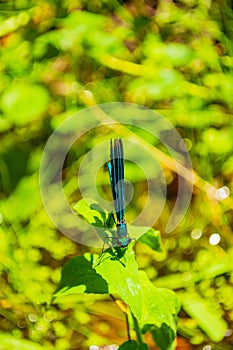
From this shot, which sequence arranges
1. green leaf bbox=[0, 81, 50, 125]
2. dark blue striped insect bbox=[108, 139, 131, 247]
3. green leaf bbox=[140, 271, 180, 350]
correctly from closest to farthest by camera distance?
1. dark blue striped insect bbox=[108, 139, 131, 247]
2. green leaf bbox=[140, 271, 180, 350]
3. green leaf bbox=[0, 81, 50, 125]

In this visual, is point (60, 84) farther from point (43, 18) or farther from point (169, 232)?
point (169, 232)

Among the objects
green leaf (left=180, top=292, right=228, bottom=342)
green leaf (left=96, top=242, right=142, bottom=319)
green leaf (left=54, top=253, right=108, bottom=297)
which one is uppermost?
green leaf (left=96, top=242, right=142, bottom=319)

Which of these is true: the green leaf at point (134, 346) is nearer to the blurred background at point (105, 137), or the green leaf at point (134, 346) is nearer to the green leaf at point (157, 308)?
the green leaf at point (157, 308)

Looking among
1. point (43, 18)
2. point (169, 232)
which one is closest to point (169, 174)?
point (169, 232)

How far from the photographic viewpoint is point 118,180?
669 millimetres

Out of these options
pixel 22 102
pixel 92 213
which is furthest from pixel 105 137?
pixel 92 213

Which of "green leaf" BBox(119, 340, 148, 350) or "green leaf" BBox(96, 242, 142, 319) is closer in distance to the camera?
"green leaf" BBox(96, 242, 142, 319)

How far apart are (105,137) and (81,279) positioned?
0.36 m

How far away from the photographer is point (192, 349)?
1020 millimetres

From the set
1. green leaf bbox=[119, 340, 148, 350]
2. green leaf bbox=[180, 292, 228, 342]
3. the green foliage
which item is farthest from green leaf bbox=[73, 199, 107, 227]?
green leaf bbox=[180, 292, 228, 342]

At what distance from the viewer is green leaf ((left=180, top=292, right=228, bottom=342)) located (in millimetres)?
1010

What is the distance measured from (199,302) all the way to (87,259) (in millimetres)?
361

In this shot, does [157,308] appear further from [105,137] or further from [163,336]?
[105,137]

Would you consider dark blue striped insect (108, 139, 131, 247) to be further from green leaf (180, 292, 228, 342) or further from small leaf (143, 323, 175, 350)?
green leaf (180, 292, 228, 342)
